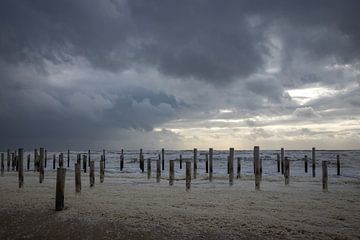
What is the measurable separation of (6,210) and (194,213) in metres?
5.76

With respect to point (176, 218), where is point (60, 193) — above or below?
above

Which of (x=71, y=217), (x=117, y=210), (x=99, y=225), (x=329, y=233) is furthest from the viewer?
(x=117, y=210)

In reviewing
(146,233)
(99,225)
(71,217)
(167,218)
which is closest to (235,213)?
(167,218)

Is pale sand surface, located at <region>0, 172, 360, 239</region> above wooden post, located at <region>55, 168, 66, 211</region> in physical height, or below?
below

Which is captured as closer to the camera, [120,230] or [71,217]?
[120,230]

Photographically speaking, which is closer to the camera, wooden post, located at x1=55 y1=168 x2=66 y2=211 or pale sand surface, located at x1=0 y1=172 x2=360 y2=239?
pale sand surface, located at x1=0 y1=172 x2=360 y2=239

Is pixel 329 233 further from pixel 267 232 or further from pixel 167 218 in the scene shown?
pixel 167 218

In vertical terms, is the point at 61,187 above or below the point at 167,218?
above

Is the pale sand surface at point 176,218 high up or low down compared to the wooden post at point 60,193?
down

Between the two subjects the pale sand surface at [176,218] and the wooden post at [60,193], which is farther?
the wooden post at [60,193]

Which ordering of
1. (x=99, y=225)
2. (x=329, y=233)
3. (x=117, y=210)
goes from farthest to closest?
(x=117, y=210), (x=99, y=225), (x=329, y=233)

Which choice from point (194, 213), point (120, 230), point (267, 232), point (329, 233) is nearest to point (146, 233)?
point (120, 230)

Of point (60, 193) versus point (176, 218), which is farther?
point (60, 193)

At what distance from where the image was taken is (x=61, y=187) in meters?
10.2
